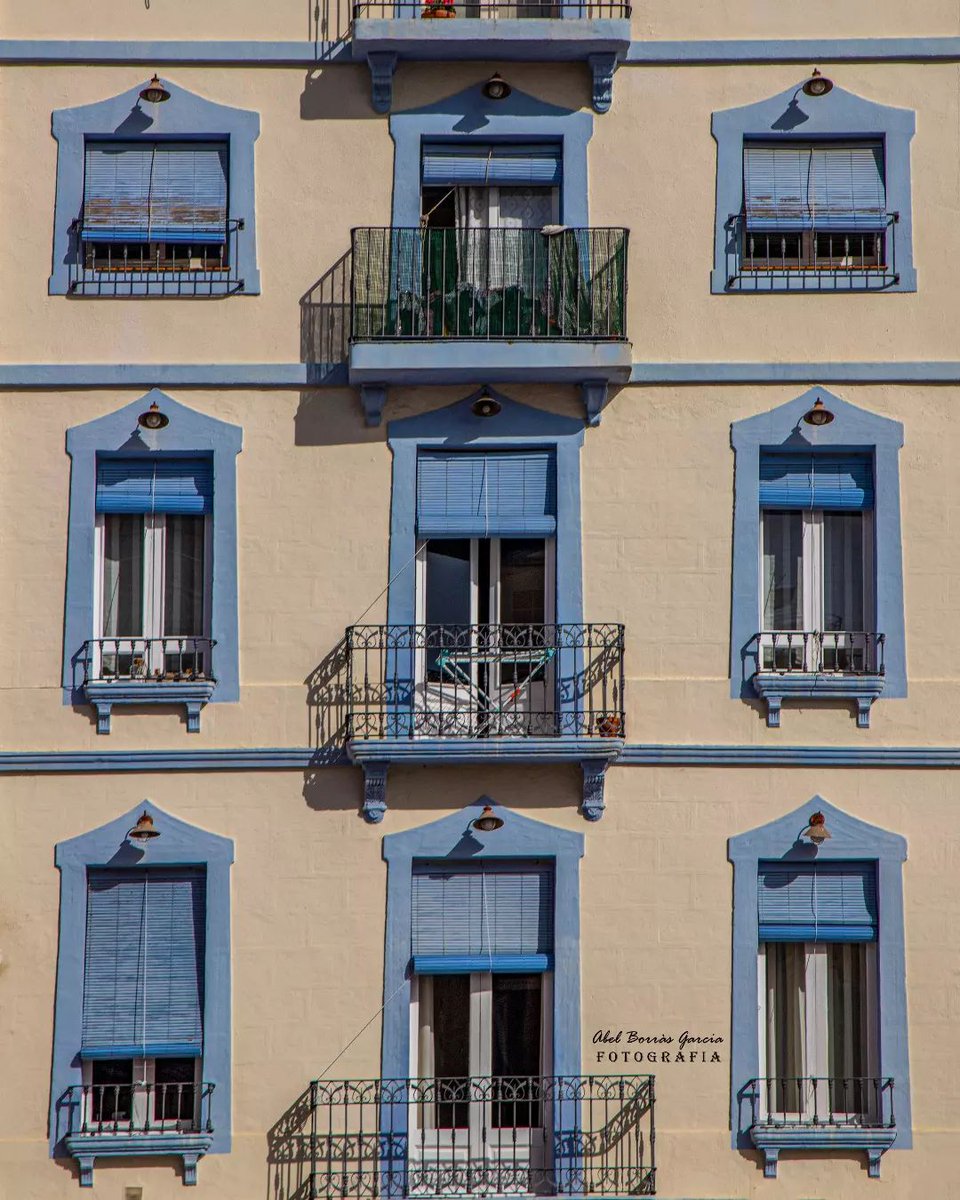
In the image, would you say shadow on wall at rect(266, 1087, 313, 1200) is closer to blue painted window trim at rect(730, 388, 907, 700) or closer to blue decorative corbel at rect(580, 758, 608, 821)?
blue decorative corbel at rect(580, 758, 608, 821)

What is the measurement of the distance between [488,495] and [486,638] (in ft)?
4.40

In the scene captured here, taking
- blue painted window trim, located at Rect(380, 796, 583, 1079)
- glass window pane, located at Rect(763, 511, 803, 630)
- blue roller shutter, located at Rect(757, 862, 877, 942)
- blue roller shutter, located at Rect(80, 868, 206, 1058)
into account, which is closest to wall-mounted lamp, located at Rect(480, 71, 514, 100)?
glass window pane, located at Rect(763, 511, 803, 630)

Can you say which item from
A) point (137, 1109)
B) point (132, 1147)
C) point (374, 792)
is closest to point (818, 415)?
point (374, 792)

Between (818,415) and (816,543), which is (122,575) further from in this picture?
(818,415)

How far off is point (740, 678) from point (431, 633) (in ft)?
9.40

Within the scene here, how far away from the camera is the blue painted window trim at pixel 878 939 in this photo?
17531 millimetres

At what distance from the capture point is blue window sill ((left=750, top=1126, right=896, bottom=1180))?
57.1 feet

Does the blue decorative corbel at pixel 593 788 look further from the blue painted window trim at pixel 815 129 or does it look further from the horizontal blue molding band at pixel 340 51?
the horizontal blue molding band at pixel 340 51

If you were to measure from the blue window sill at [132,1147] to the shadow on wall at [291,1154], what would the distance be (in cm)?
58

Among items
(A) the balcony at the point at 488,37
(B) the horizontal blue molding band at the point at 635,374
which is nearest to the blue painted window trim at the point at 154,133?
(B) the horizontal blue molding band at the point at 635,374

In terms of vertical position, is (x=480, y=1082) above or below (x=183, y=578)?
below

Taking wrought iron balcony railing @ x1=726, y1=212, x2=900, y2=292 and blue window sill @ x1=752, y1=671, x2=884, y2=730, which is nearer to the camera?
blue window sill @ x1=752, y1=671, x2=884, y2=730

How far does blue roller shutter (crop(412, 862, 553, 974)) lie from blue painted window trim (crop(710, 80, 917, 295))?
6.56 meters

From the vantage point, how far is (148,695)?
17953mm
